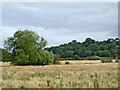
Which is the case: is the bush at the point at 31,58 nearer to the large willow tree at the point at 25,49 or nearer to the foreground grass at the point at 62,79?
the large willow tree at the point at 25,49

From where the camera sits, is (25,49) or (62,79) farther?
(25,49)

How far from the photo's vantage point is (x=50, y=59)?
50.5 m

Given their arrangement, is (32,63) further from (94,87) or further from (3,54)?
(94,87)

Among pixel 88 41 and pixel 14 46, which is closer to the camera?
pixel 14 46

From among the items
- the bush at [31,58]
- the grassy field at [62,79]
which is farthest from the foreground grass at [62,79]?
the bush at [31,58]

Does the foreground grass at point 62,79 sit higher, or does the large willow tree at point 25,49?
the large willow tree at point 25,49

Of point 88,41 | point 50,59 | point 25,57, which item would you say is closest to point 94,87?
point 25,57

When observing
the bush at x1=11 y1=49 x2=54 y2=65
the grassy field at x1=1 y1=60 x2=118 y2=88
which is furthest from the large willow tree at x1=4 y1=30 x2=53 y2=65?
the grassy field at x1=1 y1=60 x2=118 y2=88

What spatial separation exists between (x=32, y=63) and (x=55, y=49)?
6185cm

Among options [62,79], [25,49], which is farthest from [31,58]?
[62,79]

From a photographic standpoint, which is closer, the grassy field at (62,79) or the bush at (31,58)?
the grassy field at (62,79)

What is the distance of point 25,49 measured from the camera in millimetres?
47719

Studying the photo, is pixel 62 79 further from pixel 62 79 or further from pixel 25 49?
pixel 25 49

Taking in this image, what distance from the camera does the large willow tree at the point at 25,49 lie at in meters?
46.9
